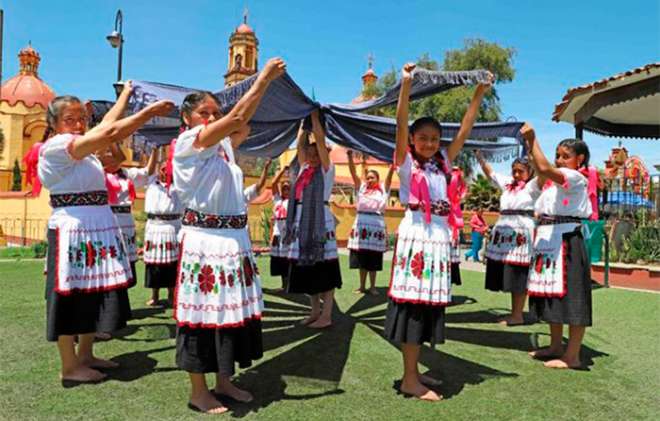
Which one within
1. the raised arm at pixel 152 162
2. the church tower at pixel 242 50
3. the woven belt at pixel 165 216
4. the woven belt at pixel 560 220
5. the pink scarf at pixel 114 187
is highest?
the church tower at pixel 242 50

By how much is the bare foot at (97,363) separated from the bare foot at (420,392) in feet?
7.33

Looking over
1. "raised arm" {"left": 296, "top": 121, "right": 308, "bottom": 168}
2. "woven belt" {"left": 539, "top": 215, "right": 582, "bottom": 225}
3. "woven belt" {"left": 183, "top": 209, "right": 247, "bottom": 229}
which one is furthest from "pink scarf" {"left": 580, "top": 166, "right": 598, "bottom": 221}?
"woven belt" {"left": 183, "top": 209, "right": 247, "bottom": 229}

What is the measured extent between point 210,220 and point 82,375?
158cm

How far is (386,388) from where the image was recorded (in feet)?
11.9

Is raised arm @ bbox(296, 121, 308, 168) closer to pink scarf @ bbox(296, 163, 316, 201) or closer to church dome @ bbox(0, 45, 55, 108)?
pink scarf @ bbox(296, 163, 316, 201)

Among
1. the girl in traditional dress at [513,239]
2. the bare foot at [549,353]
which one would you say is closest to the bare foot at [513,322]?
the girl in traditional dress at [513,239]

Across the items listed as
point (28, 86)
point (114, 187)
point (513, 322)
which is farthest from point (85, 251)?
point (28, 86)

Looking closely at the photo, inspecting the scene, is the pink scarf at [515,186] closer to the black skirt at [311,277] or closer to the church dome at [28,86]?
the black skirt at [311,277]

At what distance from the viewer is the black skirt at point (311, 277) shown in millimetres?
5391

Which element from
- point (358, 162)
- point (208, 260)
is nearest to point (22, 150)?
point (358, 162)

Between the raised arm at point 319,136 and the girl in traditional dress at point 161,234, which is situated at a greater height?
the raised arm at point 319,136

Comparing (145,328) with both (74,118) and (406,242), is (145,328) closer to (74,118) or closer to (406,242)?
(74,118)

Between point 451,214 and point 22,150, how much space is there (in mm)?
40996

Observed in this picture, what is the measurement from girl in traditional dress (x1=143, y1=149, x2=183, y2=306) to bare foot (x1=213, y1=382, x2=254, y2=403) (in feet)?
9.16
